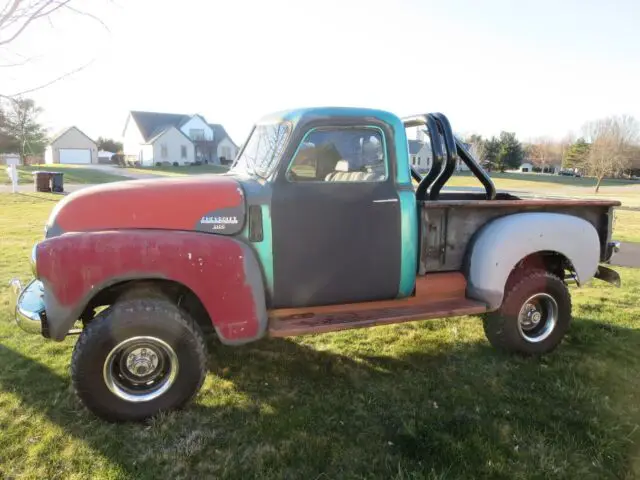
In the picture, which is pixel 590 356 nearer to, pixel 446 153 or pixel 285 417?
pixel 446 153

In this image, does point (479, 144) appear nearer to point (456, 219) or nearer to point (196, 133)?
point (196, 133)

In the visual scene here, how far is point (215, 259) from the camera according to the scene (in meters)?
3.05

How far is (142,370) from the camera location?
10.1 feet

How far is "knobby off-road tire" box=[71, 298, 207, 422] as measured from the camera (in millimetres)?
2916

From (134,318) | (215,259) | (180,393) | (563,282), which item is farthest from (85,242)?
(563,282)

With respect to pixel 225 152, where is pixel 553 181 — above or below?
below

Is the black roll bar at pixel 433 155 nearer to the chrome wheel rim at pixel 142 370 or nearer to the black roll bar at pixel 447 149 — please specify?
the black roll bar at pixel 447 149

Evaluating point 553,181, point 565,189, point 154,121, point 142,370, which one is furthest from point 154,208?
point 154,121

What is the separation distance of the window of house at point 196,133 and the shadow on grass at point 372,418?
53396mm

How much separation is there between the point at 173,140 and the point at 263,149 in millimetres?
48714

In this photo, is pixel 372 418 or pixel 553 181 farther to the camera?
pixel 553 181

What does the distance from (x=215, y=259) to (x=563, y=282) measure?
321 centimetres

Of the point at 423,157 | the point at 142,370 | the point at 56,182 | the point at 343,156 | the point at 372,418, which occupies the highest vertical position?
the point at 423,157

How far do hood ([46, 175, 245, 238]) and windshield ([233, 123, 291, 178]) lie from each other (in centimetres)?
35
